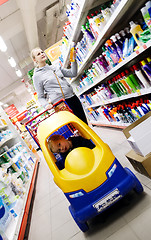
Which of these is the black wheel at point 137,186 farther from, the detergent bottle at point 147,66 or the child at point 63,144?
the detergent bottle at point 147,66

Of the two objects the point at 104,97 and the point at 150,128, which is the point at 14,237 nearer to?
the point at 150,128

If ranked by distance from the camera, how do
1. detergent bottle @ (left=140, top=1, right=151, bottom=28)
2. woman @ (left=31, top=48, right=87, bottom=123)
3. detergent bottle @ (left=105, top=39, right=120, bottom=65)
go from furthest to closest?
woman @ (left=31, top=48, right=87, bottom=123) → detergent bottle @ (left=105, top=39, right=120, bottom=65) → detergent bottle @ (left=140, top=1, right=151, bottom=28)

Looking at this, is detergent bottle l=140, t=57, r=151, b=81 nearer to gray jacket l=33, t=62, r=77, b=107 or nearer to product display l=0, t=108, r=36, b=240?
gray jacket l=33, t=62, r=77, b=107

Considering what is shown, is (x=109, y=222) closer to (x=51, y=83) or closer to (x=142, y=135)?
(x=142, y=135)

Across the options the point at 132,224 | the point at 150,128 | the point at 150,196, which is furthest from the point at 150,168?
the point at 132,224

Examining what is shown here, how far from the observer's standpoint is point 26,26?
6.52 m

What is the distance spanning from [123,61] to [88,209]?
5.87ft

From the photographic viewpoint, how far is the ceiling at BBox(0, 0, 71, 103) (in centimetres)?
560

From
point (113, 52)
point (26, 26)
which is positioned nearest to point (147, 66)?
point (113, 52)

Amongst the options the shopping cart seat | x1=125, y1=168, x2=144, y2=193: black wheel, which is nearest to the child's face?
the shopping cart seat

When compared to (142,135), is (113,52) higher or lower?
higher

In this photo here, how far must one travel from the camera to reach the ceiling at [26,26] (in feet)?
18.4

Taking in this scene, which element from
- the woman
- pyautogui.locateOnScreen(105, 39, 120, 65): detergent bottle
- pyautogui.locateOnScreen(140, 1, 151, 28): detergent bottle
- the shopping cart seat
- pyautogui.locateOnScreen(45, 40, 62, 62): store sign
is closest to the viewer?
the shopping cart seat

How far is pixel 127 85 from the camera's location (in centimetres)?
257
